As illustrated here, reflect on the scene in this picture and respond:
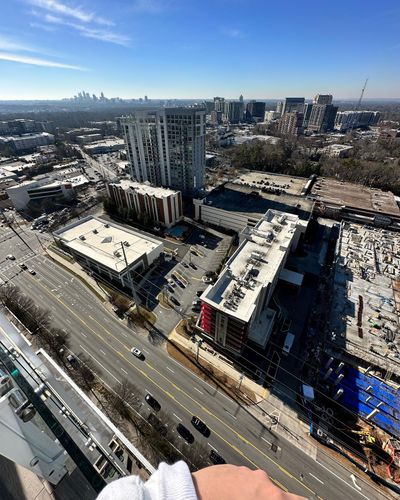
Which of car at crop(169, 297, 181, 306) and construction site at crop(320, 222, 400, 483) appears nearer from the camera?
construction site at crop(320, 222, 400, 483)

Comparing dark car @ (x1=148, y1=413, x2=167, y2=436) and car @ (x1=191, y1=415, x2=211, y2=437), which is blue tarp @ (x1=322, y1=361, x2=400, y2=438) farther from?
dark car @ (x1=148, y1=413, x2=167, y2=436)

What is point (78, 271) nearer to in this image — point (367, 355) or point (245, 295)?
point (245, 295)

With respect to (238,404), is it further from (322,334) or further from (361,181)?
(361,181)

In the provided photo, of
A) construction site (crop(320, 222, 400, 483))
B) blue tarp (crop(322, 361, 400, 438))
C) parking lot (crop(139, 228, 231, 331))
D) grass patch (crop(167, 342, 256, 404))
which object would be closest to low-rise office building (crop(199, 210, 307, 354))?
grass patch (crop(167, 342, 256, 404))

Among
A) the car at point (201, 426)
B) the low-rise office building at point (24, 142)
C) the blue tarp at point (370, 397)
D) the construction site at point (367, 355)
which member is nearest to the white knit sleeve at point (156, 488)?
the car at point (201, 426)

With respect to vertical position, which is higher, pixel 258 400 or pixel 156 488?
pixel 156 488

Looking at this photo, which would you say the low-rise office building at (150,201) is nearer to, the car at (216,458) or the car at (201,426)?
the car at (201,426)

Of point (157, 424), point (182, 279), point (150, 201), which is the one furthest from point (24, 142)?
point (157, 424)
